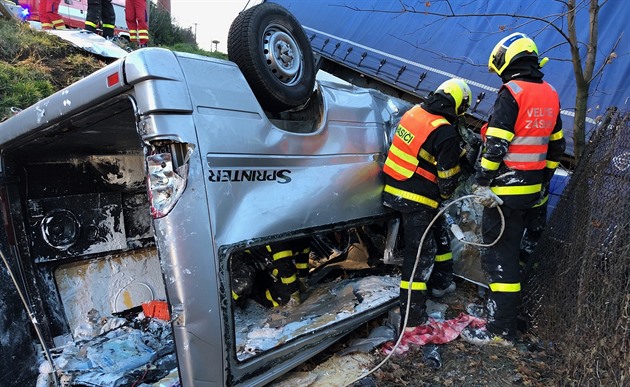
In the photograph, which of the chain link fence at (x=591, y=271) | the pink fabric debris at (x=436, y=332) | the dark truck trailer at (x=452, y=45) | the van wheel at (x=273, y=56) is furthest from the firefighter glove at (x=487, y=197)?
the van wheel at (x=273, y=56)

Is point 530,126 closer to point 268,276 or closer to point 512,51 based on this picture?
point 512,51

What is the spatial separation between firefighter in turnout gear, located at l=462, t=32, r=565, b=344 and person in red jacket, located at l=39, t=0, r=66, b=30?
7.46 m

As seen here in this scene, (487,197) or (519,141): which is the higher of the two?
(519,141)

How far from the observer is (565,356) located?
234 cm

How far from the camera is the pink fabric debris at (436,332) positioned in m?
2.78

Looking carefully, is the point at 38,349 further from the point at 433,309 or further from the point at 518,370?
the point at 518,370

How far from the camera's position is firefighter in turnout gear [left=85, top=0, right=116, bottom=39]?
699 centimetres

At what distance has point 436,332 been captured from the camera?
2916 mm

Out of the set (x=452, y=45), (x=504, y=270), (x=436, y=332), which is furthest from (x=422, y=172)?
(x=452, y=45)

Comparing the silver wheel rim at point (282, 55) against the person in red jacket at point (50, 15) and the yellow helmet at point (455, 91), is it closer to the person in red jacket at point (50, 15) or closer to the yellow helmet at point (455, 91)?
the yellow helmet at point (455, 91)

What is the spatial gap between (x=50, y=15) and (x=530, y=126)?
793 centimetres

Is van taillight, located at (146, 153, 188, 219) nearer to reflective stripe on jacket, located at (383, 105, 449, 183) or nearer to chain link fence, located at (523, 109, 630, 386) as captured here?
reflective stripe on jacket, located at (383, 105, 449, 183)

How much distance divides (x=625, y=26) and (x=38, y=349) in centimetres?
554

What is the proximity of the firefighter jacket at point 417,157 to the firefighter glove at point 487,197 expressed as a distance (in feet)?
0.66
